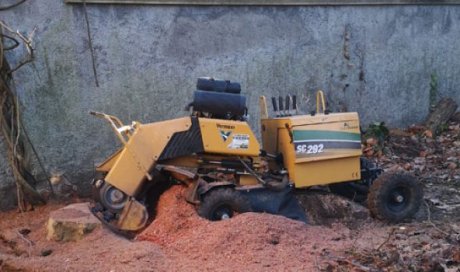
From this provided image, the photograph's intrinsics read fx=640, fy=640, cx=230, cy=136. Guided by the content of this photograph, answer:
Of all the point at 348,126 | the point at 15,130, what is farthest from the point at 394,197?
the point at 15,130

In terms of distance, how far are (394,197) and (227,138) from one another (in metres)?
2.13

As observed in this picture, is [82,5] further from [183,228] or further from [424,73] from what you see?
[424,73]

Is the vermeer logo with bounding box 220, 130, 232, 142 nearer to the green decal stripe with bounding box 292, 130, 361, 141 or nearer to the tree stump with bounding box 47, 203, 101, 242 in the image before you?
the green decal stripe with bounding box 292, 130, 361, 141

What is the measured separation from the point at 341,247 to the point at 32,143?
12.8 ft

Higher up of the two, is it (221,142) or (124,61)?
(124,61)

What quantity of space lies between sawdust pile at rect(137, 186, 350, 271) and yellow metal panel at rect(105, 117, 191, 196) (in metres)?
0.43

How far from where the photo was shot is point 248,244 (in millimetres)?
5859

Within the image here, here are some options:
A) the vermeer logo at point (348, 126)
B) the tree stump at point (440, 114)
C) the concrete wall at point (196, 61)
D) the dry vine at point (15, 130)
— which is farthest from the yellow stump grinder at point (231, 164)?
the tree stump at point (440, 114)

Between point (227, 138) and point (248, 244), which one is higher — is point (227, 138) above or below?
above

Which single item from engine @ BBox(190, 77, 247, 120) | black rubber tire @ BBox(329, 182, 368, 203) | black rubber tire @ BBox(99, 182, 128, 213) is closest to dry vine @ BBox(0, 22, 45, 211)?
black rubber tire @ BBox(99, 182, 128, 213)

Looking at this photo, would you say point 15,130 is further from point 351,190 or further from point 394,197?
point 394,197

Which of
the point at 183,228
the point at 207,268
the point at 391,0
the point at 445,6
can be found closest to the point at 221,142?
the point at 183,228

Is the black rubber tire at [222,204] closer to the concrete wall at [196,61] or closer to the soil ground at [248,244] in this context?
the soil ground at [248,244]

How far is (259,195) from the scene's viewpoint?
22.2 ft
